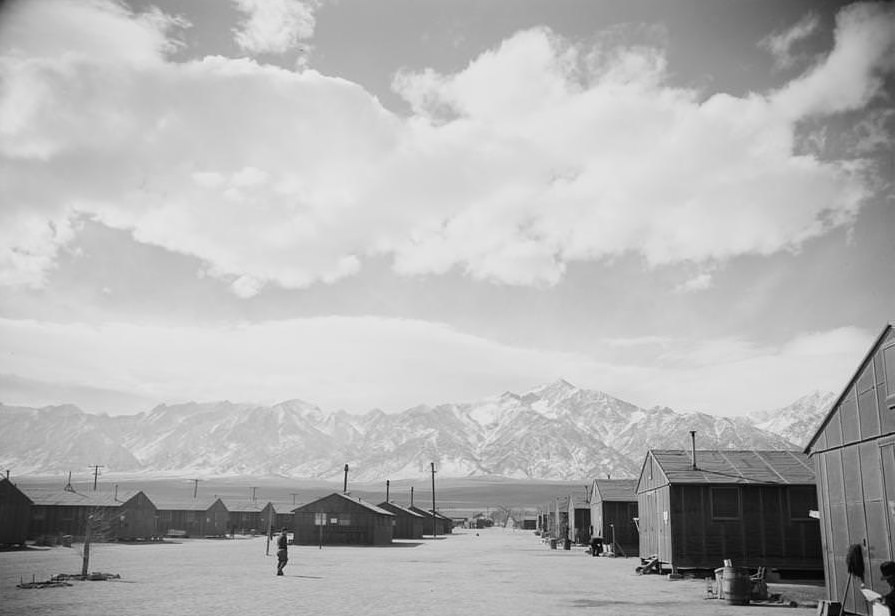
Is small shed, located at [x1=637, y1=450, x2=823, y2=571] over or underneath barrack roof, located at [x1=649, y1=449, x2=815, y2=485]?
underneath

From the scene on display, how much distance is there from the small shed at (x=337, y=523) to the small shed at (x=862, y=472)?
181 ft

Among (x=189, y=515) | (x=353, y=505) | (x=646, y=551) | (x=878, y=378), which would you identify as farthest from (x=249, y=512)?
(x=878, y=378)

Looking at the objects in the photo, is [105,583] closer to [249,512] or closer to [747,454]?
[747,454]

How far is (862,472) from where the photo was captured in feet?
75.3

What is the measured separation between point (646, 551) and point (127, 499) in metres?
56.3

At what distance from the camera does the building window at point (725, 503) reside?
130ft

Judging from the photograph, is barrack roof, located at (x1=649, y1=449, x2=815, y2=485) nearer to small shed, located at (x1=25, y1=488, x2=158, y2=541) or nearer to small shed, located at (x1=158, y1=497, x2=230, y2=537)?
small shed, located at (x1=25, y1=488, x2=158, y2=541)

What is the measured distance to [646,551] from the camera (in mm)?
46156

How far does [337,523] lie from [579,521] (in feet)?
95.8

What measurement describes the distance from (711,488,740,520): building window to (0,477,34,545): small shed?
5708cm

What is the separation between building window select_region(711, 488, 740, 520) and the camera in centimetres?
3969

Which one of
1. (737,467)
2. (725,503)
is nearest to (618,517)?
(737,467)

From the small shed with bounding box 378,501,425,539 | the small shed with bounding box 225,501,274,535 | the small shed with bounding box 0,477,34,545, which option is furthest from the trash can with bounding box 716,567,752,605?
the small shed with bounding box 225,501,274,535

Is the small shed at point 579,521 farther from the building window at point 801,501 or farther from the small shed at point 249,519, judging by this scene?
the small shed at point 249,519
